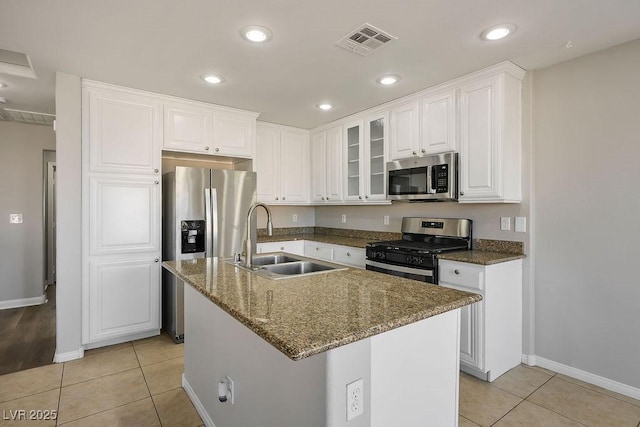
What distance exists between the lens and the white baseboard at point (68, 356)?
2769mm

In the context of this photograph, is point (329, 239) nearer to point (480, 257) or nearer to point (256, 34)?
point (480, 257)

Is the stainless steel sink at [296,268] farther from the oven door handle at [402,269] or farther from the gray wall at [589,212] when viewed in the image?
the gray wall at [589,212]

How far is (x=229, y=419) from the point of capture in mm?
1708

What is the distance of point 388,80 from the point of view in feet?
9.55

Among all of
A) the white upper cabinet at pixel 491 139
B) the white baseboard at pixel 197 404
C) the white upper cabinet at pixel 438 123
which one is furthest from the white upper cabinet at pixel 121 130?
the white upper cabinet at pixel 491 139

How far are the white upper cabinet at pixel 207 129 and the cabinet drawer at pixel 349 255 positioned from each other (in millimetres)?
1487

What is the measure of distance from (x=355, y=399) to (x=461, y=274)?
173 centimetres

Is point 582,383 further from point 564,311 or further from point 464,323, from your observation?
point 464,323

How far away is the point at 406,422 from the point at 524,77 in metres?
2.76

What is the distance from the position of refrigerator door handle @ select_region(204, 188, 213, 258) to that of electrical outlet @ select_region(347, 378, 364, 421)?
8.30ft

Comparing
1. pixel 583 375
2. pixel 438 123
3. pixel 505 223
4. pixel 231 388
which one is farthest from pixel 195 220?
pixel 583 375

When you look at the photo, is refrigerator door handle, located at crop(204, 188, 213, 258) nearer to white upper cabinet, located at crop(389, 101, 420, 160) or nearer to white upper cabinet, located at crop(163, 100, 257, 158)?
white upper cabinet, located at crop(163, 100, 257, 158)

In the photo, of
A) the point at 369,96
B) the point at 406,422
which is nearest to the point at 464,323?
the point at 406,422

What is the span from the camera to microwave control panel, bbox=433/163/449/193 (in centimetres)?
292
